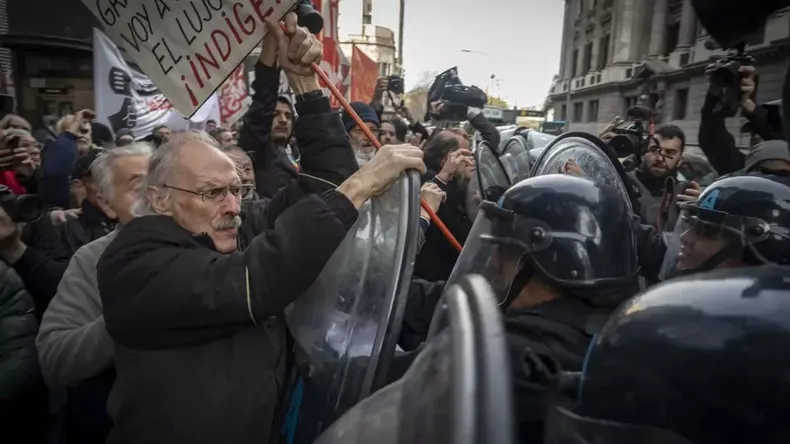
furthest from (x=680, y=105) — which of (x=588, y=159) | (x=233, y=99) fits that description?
(x=588, y=159)

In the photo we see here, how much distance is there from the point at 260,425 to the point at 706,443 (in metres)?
1.09

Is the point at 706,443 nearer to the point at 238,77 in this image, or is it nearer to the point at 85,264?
the point at 85,264

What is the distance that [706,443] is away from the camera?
2.26 feet

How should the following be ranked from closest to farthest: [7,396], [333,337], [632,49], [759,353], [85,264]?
[759,353] < [333,337] < [85,264] < [7,396] < [632,49]

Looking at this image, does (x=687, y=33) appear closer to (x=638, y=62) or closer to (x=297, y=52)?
(x=638, y=62)

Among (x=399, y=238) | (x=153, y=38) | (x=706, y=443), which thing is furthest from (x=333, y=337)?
(x=153, y=38)

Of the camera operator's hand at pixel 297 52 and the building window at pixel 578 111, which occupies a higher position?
the building window at pixel 578 111

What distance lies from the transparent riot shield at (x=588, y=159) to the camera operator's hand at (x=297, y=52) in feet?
4.72

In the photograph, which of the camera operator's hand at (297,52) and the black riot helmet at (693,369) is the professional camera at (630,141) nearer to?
the camera operator's hand at (297,52)

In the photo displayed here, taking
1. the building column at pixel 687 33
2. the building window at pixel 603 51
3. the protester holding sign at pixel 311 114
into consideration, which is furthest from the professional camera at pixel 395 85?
the building window at pixel 603 51

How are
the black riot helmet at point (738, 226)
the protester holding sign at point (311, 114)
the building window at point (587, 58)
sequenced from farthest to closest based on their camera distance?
the building window at point (587, 58) < the protester holding sign at point (311, 114) < the black riot helmet at point (738, 226)

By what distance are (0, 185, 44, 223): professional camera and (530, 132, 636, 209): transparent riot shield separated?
2.30m

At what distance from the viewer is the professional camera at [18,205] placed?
87.3 inches

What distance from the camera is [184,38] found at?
87.9 inches
